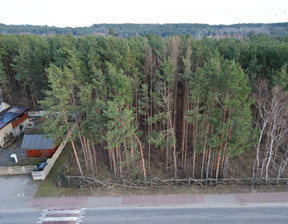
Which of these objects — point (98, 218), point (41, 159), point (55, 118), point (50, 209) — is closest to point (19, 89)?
point (41, 159)

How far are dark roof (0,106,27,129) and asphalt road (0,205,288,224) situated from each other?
1385 centimetres

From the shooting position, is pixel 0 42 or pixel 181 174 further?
pixel 0 42

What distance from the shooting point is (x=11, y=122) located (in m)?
25.7

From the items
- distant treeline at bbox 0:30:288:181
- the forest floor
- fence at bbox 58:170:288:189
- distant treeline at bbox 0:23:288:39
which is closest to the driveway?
the forest floor

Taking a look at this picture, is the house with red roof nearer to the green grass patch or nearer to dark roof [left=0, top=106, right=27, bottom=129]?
dark roof [left=0, top=106, right=27, bottom=129]

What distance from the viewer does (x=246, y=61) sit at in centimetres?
2067

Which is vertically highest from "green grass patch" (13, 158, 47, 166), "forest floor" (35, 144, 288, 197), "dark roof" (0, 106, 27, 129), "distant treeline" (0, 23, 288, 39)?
"distant treeline" (0, 23, 288, 39)

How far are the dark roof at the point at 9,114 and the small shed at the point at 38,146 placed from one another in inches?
201

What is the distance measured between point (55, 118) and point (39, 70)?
55.8 ft

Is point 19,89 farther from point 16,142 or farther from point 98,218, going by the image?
point 98,218

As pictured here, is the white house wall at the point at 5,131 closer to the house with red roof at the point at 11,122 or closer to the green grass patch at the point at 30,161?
the house with red roof at the point at 11,122

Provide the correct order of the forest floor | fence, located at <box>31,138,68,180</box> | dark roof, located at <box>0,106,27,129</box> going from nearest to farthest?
the forest floor
fence, located at <box>31,138,68,180</box>
dark roof, located at <box>0,106,27,129</box>

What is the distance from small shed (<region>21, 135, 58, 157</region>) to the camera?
21.0 m

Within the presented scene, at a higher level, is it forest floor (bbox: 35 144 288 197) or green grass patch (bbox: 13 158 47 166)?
forest floor (bbox: 35 144 288 197)
